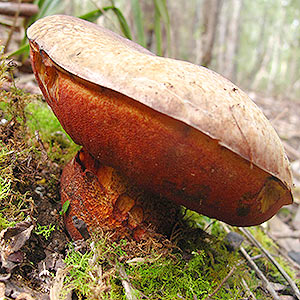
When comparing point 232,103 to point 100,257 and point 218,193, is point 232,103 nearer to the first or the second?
point 218,193

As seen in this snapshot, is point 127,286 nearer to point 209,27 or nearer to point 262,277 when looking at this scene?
point 262,277

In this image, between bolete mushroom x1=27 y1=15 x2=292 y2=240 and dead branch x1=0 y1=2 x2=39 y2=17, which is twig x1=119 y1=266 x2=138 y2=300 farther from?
dead branch x1=0 y1=2 x2=39 y2=17

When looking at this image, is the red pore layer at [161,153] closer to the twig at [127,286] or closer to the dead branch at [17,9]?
the twig at [127,286]

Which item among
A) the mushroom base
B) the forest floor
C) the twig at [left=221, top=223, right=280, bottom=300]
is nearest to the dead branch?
the forest floor

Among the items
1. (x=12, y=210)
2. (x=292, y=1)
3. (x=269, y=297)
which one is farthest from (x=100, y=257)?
(x=292, y=1)

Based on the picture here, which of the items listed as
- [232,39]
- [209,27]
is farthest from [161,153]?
[232,39]

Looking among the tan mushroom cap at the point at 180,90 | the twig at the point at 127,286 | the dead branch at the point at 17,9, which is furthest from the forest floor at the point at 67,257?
the dead branch at the point at 17,9
